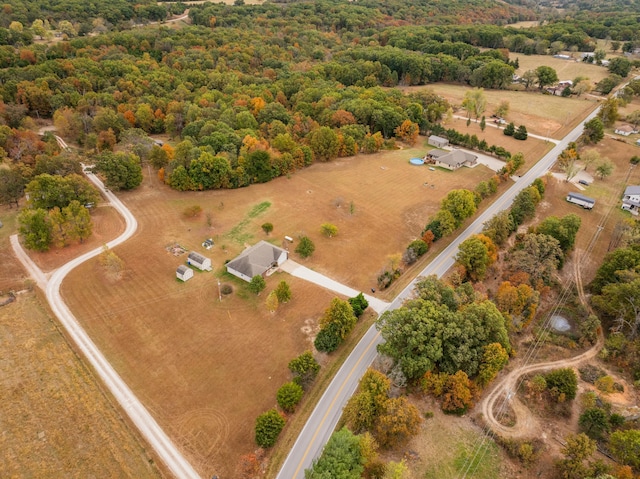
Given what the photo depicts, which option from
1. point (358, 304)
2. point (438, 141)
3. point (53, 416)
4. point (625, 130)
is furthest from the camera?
point (625, 130)

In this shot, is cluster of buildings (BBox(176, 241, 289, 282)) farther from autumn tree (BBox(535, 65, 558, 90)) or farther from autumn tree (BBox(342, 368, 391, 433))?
autumn tree (BBox(535, 65, 558, 90))

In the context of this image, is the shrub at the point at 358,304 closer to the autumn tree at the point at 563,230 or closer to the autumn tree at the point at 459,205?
the autumn tree at the point at 459,205

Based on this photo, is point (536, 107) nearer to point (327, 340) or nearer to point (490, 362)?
point (490, 362)

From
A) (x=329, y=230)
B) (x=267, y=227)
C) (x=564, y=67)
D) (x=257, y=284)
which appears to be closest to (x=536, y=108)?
(x=564, y=67)

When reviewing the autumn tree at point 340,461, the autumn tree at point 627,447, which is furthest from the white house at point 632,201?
the autumn tree at point 340,461

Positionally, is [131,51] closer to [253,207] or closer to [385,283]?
[253,207]

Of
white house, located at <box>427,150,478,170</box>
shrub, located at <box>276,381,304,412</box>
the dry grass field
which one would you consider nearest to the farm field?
shrub, located at <box>276,381,304,412</box>
